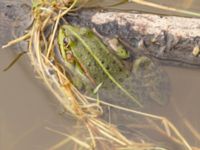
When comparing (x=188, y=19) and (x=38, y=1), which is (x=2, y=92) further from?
(x=188, y=19)

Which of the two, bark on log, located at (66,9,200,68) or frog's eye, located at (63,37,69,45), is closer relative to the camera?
bark on log, located at (66,9,200,68)

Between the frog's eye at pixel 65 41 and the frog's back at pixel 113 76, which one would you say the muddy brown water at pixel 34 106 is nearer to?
the frog's back at pixel 113 76

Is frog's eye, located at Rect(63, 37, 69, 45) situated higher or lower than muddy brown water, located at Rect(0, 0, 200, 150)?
higher

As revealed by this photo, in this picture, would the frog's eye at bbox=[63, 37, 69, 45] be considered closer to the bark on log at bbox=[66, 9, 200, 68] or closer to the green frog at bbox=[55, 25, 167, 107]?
the green frog at bbox=[55, 25, 167, 107]

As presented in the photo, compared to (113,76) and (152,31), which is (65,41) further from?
(152,31)

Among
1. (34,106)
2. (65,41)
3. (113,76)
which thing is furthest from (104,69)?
(34,106)

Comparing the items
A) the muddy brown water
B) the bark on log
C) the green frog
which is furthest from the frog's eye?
the muddy brown water
